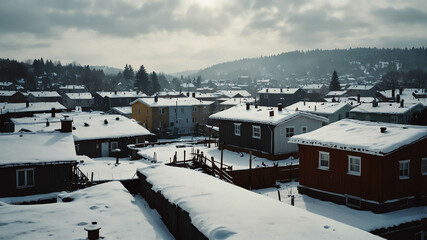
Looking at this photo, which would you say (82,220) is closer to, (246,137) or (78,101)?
(246,137)

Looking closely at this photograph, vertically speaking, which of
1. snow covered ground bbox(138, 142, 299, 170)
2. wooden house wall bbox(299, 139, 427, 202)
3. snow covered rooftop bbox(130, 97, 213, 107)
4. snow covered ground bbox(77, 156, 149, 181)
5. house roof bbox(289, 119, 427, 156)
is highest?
snow covered rooftop bbox(130, 97, 213, 107)

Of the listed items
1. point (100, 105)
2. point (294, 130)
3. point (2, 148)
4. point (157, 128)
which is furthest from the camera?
point (100, 105)

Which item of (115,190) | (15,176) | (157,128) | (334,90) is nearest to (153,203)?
(115,190)

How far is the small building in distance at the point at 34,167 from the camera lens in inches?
809

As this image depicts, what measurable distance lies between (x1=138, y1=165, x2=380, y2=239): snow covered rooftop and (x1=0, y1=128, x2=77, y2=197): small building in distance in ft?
31.6

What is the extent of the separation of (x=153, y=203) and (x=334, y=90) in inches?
4905

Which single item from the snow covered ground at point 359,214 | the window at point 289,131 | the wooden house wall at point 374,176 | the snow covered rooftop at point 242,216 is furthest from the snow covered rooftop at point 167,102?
the snow covered rooftop at point 242,216

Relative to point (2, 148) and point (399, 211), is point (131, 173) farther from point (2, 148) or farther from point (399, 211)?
point (399, 211)

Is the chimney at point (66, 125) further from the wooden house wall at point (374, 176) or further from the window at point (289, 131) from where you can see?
the window at point (289, 131)

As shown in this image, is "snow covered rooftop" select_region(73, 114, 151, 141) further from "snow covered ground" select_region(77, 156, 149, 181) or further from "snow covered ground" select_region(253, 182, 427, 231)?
"snow covered ground" select_region(253, 182, 427, 231)

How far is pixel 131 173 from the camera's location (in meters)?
28.6

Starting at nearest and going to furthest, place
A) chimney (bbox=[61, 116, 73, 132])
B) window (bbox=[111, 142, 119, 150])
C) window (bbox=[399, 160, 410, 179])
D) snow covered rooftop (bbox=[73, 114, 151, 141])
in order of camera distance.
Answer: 1. window (bbox=[399, 160, 410, 179])
2. chimney (bbox=[61, 116, 73, 132])
3. snow covered rooftop (bbox=[73, 114, 151, 141])
4. window (bbox=[111, 142, 119, 150])

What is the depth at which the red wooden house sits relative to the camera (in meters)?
18.6

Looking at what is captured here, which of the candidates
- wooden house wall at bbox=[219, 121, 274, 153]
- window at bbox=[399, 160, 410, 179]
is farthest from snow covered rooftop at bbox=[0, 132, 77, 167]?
window at bbox=[399, 160, 410, 179]
